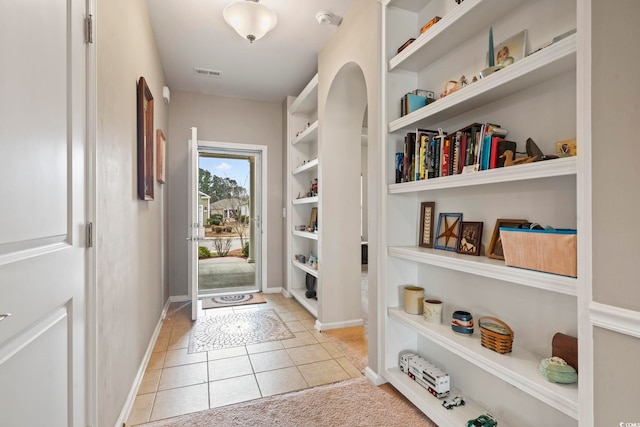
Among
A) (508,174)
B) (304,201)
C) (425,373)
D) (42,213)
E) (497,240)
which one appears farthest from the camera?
(304,201)

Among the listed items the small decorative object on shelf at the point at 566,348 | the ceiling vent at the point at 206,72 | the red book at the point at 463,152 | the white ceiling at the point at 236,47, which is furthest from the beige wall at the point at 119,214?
the small decorative object on shelf at the point at 566,348

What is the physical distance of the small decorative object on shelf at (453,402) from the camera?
5.38 feet

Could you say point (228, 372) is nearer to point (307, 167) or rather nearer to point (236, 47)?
point (307, 167)

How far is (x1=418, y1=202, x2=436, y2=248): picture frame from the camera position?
1.94 metres

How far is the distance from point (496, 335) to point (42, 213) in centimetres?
180

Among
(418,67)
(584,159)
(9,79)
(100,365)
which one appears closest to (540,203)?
(584,159)

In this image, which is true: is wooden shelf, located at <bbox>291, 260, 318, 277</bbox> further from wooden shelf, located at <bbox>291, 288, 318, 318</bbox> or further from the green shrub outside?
the green shrub outside

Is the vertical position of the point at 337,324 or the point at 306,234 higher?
the point at 306,234

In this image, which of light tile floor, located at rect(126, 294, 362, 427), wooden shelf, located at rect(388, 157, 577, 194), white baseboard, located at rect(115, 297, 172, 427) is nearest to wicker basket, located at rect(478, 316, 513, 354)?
wooden shelf, located at rect(388, 157, 577, 194)

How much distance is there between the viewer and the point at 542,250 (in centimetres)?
→ 117

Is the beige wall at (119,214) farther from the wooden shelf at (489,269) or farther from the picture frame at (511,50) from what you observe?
the picture frame at (511,50)

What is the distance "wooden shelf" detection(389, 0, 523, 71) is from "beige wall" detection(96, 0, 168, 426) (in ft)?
5.28

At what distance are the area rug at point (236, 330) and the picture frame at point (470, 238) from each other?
6.05 feet

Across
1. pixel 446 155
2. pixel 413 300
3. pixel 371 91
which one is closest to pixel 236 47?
pixel 371 91
